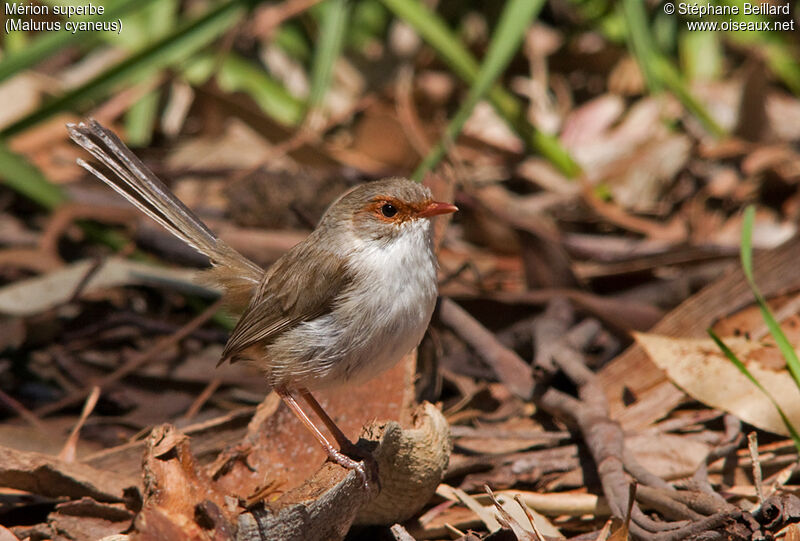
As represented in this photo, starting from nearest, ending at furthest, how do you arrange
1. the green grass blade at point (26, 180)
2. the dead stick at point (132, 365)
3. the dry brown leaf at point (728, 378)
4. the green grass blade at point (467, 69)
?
the dry brown leaf at point (728, 378), the dead stick at point (132, 365), the green grass blade at point (26, 180), the green grass blade at point (467, 69)

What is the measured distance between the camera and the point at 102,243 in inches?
213

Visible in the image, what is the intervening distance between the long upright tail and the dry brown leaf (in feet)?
5.79

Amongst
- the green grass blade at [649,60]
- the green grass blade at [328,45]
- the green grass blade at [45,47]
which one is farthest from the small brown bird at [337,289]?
the green grass blade at [649,60]

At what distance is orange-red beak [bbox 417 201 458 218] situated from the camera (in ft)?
11.3

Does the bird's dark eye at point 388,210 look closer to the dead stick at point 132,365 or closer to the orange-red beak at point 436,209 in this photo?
the orange-red beak at point 436,209

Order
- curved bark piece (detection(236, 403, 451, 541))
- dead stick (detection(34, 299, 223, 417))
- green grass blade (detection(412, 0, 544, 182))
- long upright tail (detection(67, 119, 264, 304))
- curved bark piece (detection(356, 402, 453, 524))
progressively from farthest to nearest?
green grass blade (detection(412, 0, 544, 182))
dead stick (detection(34, 299, 223, 417))
long upright tail (detection(67, 119, 264, 304))
curved bark piece (detection(356, 402, 453, 524))
curved bark piece (detection(236, 403, 451, 541))

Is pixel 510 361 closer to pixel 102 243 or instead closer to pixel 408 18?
pixel 408 18

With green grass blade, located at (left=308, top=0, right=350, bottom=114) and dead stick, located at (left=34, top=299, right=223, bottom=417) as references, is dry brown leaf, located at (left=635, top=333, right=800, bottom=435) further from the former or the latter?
green grass blade, located at (left=308, top=0, right=350, bottom=114)

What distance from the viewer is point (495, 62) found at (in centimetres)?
483

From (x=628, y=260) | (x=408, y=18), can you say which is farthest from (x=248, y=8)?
(x=628, y=260)

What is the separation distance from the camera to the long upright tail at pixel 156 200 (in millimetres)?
3660

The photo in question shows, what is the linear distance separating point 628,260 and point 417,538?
239 centimetres

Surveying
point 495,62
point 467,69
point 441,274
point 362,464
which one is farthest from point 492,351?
point 467,69

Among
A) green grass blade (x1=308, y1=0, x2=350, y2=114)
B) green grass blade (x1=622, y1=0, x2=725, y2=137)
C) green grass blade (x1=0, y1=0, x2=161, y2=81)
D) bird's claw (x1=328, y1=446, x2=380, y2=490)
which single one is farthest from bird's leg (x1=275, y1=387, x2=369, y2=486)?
green grass blade (x1=622, y1=0, x2=725, y2=137)
